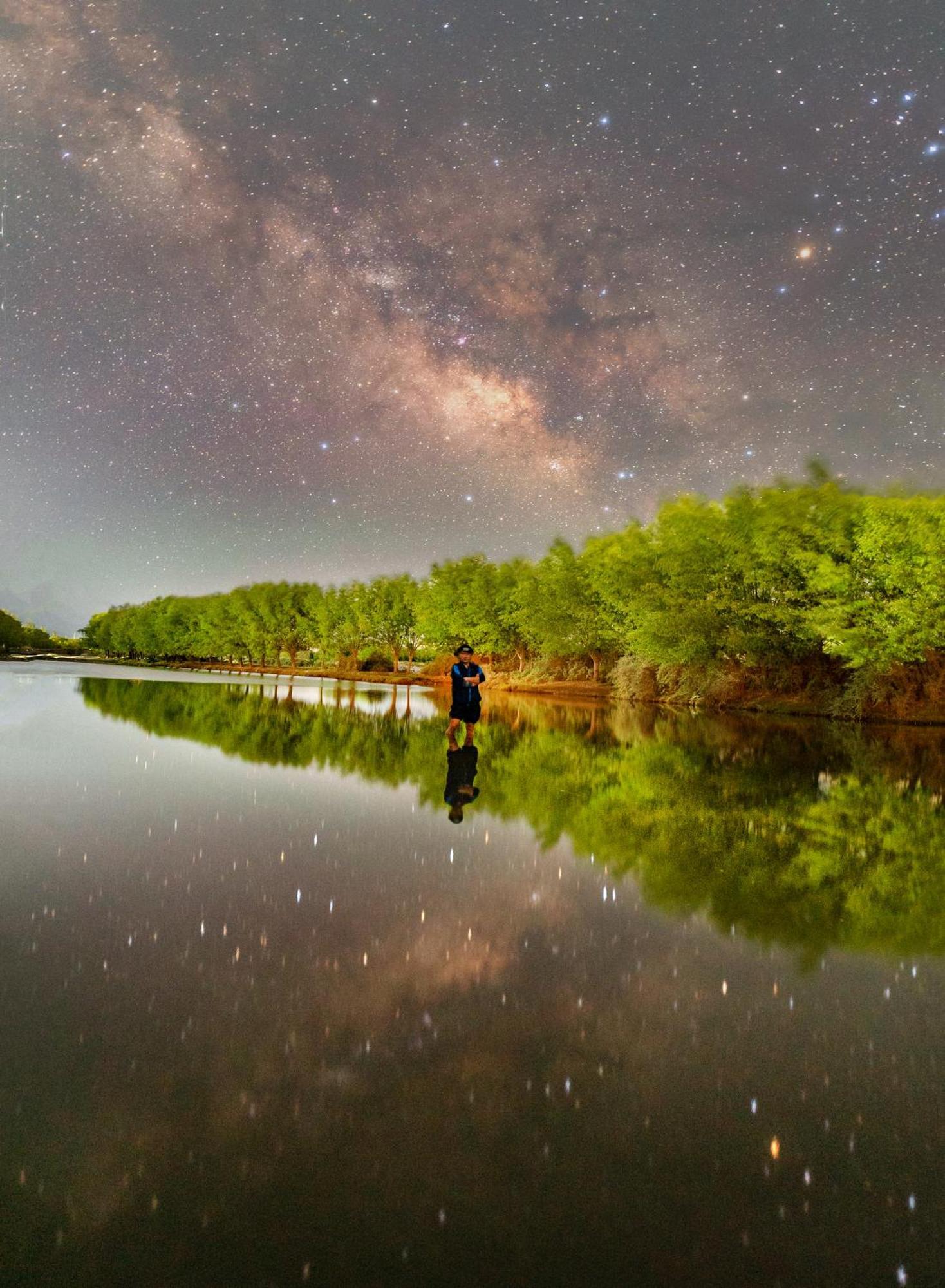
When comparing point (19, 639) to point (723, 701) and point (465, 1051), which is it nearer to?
point (723, 701)

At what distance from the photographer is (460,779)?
12.4 meters

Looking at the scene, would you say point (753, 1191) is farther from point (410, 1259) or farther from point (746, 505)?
point (746, 505)

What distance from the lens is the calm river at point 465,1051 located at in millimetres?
2504

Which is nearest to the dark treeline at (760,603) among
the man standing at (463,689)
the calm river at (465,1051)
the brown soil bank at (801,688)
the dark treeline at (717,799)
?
the brown soil bank at (801,688)

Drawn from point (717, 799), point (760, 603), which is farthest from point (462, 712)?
point (760, 603)

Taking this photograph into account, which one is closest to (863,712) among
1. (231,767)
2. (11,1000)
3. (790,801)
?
(790,801)

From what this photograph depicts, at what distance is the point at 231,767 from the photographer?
12773mm

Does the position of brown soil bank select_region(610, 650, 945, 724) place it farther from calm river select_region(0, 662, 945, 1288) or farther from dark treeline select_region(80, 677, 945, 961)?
calm river select_region(0, 662, 945, 1288)

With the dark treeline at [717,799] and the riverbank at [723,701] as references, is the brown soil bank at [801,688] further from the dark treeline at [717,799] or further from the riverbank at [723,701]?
the dark treeline at [717,799]

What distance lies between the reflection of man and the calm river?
882mm

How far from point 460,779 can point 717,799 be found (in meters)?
4.10

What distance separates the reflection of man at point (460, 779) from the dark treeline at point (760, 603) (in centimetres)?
2025

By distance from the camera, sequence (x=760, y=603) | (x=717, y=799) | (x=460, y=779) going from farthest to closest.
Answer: (x=760, y=603)
(x=460, y=779)
(x=717, y=799)

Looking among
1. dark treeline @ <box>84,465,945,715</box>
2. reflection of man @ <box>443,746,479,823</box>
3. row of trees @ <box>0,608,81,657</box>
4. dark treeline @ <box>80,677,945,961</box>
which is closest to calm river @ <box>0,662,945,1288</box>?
dark treeline @ <box>80,677,945,961</box>
